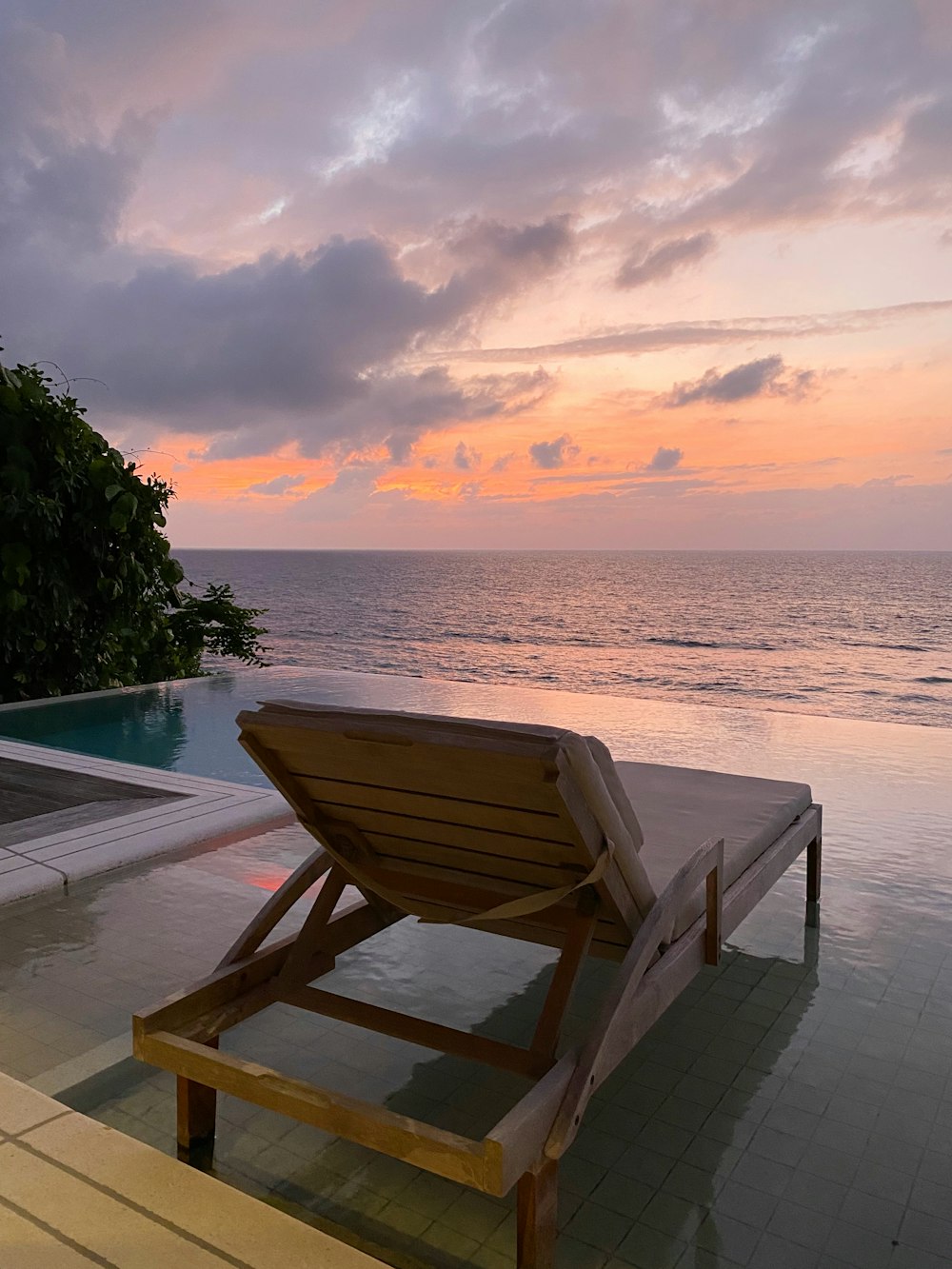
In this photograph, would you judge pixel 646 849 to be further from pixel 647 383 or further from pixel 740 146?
pixel 647 383

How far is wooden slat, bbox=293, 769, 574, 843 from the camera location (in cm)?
167

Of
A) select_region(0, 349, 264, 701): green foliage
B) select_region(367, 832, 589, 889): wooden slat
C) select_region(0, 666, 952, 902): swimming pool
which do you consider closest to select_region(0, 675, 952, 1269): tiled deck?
select_region(367, 832, 589, 889): wooden slat

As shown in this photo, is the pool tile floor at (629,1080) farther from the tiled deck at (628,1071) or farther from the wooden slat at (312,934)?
the wooden slat at (312,934)

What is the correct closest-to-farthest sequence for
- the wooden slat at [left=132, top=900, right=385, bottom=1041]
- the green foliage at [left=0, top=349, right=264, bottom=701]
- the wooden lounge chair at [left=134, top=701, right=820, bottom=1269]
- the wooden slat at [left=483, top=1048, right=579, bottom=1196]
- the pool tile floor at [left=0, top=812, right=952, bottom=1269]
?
the wooden slat at [left=483, top=1048, right=579, bottom=1196] → the wooden lounge chair at [left=134, top=701, right=820, bottom=1269] → the pool tile floor at [left=0, top=812, right=952, bottom=1269] → the wooden slat at [left=132, top=900, right=385, bottom=1041] → the green foliage at [left=0, top=349, right=264, bottom=701]

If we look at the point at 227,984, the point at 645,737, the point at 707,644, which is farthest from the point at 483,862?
the point at 707,644

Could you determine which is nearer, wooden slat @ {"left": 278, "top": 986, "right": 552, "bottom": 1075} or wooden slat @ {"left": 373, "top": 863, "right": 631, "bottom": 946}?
wooden slat @ {"left": 278, "top": 986, "right": 552, "bottom": 1075}

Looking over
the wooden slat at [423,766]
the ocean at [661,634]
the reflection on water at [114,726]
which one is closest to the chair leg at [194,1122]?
the wooden slat at [423,766]

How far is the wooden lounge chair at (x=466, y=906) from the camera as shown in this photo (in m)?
1.50

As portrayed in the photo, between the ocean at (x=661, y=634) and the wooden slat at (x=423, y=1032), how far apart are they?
13258 millimetres

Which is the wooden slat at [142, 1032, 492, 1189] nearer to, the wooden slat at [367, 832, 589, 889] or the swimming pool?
the wooden slat at [367, 832, 589, 889]

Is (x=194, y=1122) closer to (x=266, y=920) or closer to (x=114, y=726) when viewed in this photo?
(x=266, y=920)

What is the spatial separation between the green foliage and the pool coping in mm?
2840

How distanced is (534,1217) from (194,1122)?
0.70 metres

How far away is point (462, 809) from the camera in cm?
175
